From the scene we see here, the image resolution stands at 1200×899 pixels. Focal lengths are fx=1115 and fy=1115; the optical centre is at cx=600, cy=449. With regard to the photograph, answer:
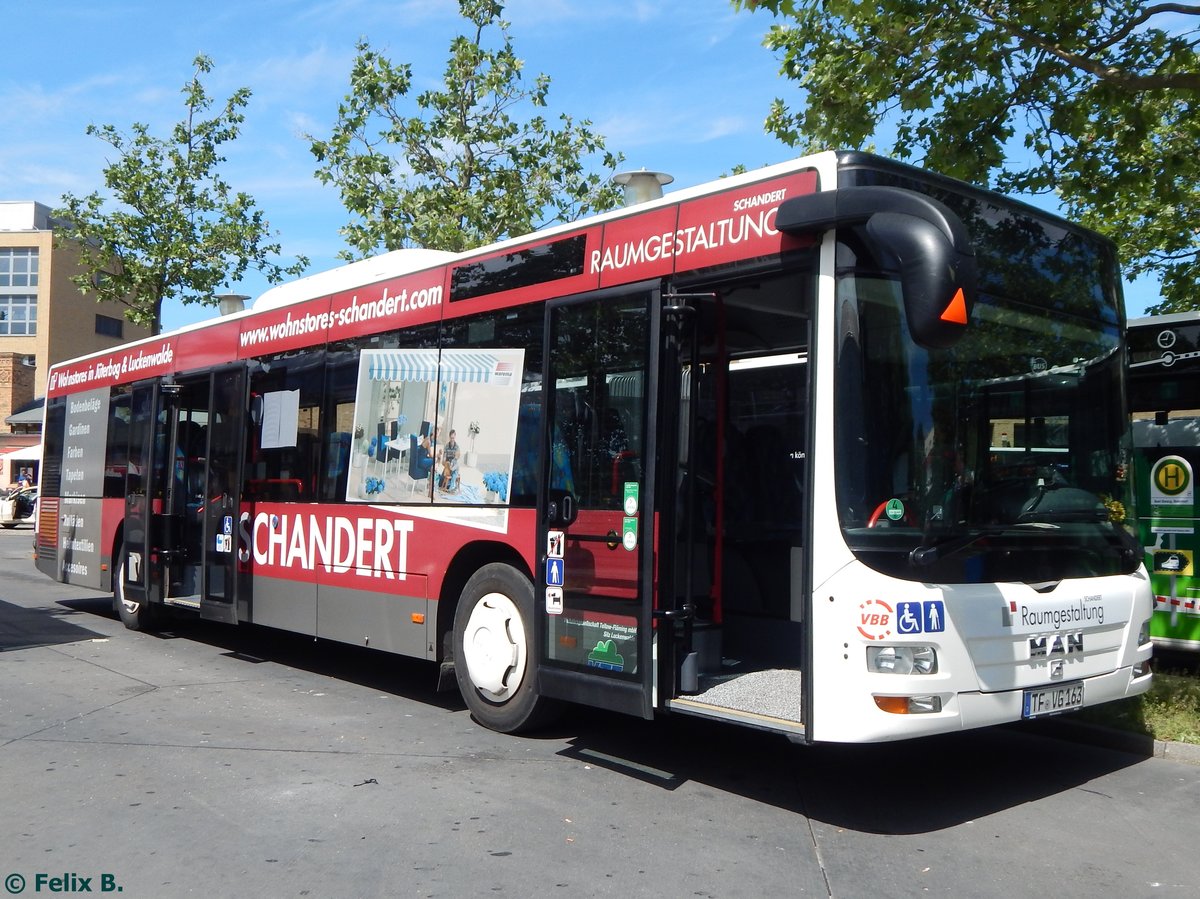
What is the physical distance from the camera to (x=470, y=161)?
62.6ft

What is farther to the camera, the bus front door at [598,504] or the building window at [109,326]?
the building window at [109,326]

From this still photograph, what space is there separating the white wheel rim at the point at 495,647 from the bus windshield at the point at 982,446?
9.12 ft

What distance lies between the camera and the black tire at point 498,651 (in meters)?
7.14

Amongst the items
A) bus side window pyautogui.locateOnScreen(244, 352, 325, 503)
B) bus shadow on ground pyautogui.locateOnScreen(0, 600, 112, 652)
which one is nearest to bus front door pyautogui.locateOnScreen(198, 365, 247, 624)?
bus side window pyautogui.locateOnScreen(244, 352, 325, 503)

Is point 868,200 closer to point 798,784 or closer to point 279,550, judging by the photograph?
point 798,784

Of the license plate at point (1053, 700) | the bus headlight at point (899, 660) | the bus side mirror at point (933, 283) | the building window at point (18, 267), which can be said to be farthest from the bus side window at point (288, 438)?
the building window at point (18, 267)

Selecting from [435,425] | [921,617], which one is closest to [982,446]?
[921,617]

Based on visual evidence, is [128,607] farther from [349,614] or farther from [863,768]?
[863,768]

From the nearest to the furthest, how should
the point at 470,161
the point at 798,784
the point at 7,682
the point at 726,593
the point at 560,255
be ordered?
the point at 798,784 < the point at 560,255 < the point at 726,593 < the point at 7,682 < the point at 470,161

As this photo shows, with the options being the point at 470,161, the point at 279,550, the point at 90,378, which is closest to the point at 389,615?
the point at 279,550

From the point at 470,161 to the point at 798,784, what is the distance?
48.6 ft

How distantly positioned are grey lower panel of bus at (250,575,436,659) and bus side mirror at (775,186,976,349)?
439 centimetres

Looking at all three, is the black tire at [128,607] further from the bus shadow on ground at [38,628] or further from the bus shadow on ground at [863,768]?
the bus shadow on ground at [863,768]

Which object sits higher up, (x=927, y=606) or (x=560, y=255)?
(x=560, y=255)
